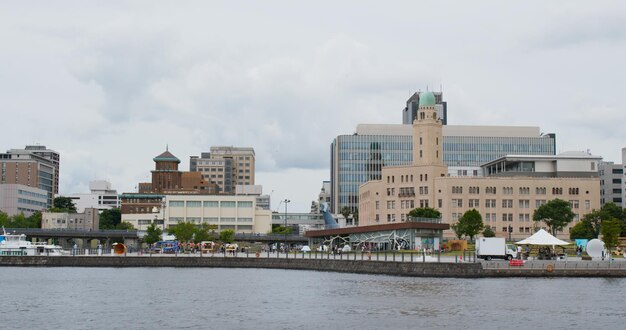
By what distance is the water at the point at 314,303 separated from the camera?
56.2 m

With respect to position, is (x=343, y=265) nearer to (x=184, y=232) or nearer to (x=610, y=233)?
(x=610, y=233)

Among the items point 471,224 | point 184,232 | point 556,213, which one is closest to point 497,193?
point 556,213

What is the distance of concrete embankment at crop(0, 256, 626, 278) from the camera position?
302ft

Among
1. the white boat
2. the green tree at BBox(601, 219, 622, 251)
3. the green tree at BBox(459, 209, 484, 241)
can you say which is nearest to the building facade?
the green tree at BBox(459, 209, 484, 241)

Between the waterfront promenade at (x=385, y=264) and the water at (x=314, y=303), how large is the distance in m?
3.28

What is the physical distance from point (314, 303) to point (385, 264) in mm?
34600

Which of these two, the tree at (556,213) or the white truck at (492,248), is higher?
the tree at (556,213)

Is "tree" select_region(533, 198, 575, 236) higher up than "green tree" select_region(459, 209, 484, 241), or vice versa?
"tree" select_region(533, 198, 575, 236)

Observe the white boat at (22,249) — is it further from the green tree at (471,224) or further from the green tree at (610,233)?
the green tree at (610,233)

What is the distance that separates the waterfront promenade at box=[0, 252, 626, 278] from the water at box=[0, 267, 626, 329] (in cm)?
328

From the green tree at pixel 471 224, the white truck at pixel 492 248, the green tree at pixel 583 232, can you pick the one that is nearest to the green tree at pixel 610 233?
the white truck at pixel 492 248

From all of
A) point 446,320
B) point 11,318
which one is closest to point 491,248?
point 446,320

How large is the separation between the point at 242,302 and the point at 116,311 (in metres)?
10.6

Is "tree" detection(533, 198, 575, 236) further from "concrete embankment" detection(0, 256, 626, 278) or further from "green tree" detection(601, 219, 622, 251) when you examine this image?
"concrete embankment" detection(0, 256, 626, 278)
